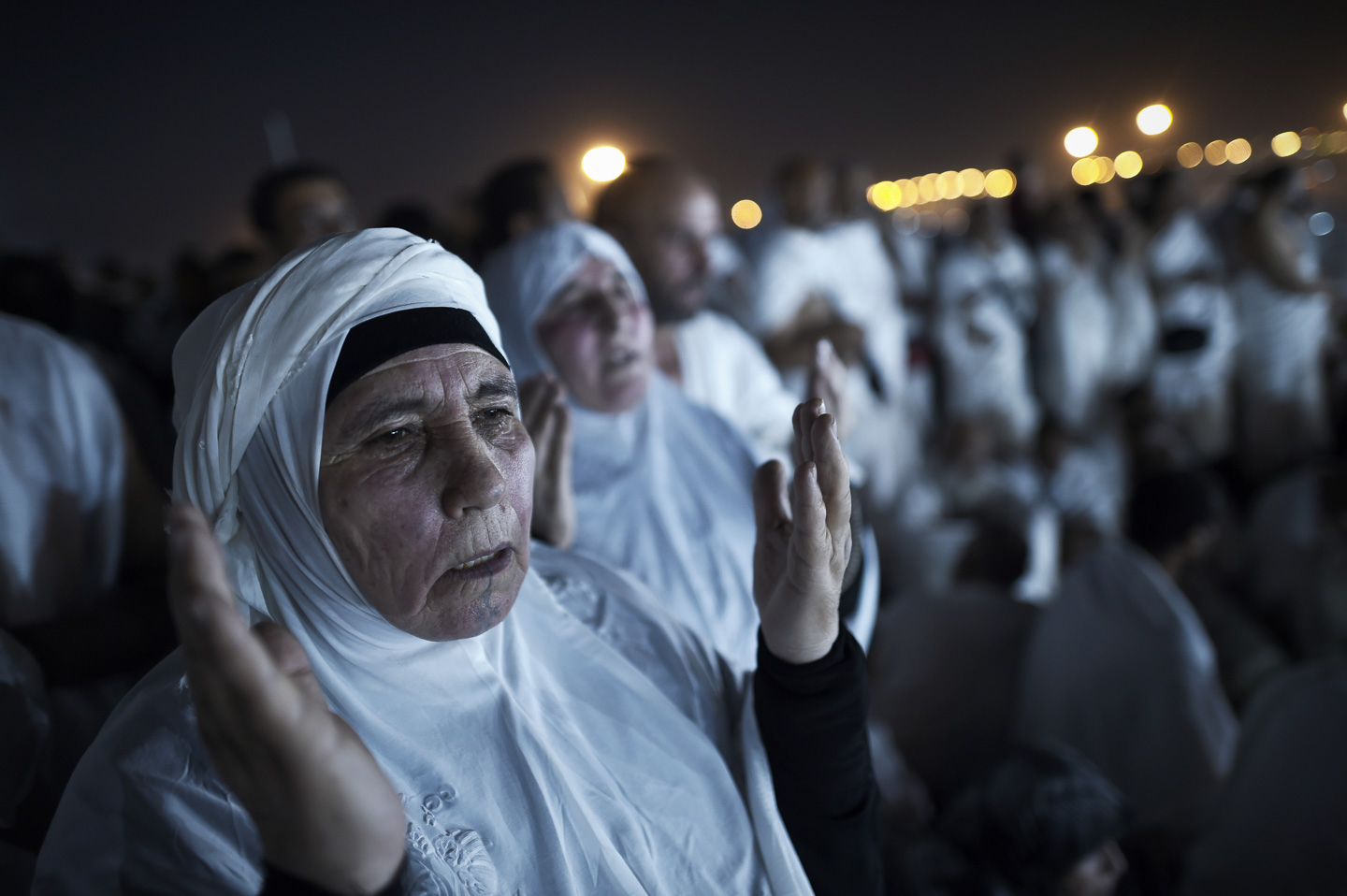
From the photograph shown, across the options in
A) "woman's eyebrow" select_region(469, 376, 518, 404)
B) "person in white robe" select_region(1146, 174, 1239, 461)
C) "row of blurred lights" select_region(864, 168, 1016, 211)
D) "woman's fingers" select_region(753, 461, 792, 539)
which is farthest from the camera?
"row of blurred lights" select_region(864, 168, 1016, 211)

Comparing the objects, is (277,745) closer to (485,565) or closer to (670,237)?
(485,565)

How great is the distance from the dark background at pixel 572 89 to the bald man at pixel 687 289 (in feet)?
5.27

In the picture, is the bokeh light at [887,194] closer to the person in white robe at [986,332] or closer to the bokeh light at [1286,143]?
the person in white robe at [986,332]

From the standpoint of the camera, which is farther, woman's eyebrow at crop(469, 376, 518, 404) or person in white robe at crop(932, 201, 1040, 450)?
person in white robe at crop(932, 201, 1040, 450)

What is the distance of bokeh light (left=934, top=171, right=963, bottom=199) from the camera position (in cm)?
864

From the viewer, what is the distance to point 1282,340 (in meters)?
5.00

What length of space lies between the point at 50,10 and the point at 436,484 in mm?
2310

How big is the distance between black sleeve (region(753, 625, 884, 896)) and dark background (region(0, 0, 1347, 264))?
2.39 metres

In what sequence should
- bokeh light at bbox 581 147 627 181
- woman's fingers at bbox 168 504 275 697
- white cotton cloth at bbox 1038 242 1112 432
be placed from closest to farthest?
woman's fingers at bbox 168 504 275 697
white cotton cloth at bbox 1038 242 1112 432
bokeh light at bbox 581 147 627 181

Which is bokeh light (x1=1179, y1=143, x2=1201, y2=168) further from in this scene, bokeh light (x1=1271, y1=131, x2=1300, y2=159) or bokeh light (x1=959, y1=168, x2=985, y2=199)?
bokeh light (x1=959, y1=168, x2=985, y2=199)

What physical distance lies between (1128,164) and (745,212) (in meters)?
4.47

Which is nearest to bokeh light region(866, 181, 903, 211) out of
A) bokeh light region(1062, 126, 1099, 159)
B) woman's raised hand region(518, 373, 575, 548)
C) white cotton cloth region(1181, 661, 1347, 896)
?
bokeh light region(1062, 126, 1099, 159)

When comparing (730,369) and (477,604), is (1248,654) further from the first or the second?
(477,604)

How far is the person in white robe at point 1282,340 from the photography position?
192 inches
